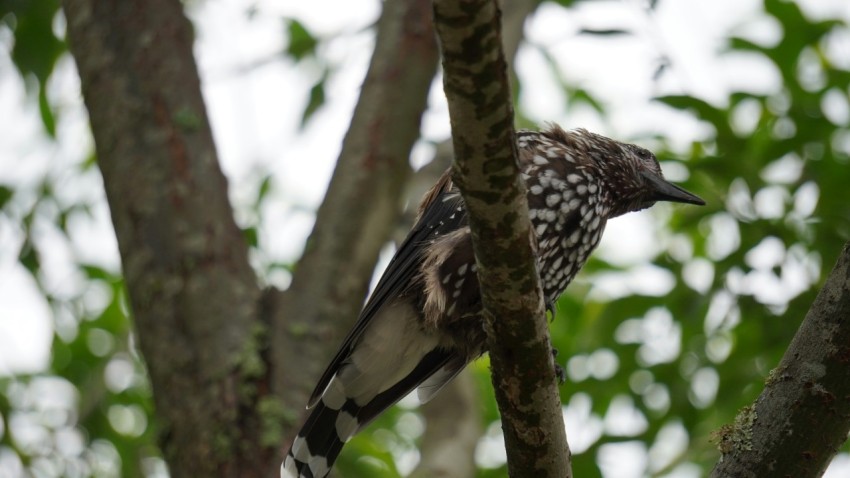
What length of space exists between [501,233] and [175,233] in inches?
87.5

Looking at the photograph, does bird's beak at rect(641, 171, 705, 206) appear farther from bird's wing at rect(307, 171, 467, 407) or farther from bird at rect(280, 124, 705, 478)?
bird's wing at rect(307, 171, 467, 407)

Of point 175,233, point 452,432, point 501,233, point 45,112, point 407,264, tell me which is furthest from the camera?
point 45,112

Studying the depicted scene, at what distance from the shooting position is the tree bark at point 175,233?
3.93m

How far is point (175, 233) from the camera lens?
13.9 ft

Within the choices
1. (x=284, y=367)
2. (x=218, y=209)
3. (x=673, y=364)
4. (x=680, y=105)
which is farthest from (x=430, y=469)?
(x=680, y=105)

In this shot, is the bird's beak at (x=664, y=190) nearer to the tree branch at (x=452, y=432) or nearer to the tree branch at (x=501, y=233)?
the tree branch at (x=452, y=432)

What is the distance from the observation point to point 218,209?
4.35 meters

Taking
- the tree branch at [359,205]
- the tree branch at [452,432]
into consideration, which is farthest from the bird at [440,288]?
the tree branch at [452,432]

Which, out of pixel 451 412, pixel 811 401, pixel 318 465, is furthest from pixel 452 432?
pixel 811 401

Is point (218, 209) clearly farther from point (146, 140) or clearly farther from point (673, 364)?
Answer: point (673, 364)

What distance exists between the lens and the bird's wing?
3.59 m

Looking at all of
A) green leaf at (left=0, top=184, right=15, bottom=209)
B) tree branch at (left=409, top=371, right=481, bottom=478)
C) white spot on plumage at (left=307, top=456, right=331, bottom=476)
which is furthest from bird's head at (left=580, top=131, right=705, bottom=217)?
green leaf at (left=0, top=184, right=15, bottom=209)

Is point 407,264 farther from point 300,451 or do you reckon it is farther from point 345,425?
point 300,451

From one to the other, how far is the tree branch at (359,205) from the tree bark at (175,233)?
0.61 feet
